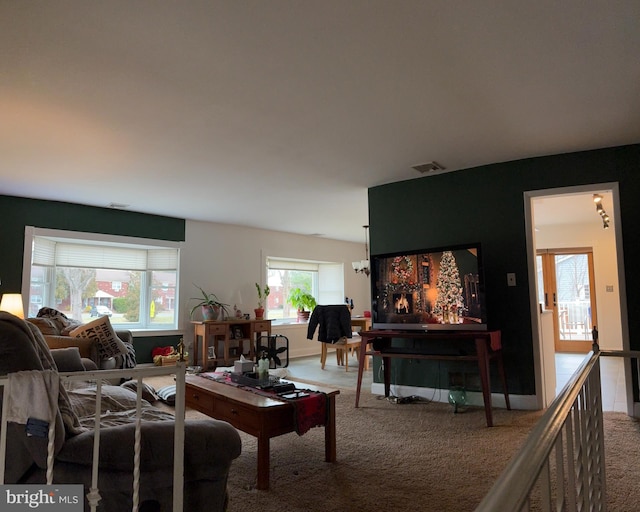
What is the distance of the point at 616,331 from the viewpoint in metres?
7.57

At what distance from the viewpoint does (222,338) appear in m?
6.72

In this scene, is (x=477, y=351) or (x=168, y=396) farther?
(x=168, y=396)

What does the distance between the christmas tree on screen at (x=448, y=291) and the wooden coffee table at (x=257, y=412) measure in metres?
1.60

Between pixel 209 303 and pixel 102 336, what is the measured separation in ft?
7.88

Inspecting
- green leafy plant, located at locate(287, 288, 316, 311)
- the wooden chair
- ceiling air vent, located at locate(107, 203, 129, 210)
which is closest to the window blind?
ceiling air vent, located at locate(107, 203, 129, 210)

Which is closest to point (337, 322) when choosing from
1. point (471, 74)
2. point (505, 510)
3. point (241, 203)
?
point (241, 203)

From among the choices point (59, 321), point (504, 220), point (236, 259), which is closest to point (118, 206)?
point (59, 321)

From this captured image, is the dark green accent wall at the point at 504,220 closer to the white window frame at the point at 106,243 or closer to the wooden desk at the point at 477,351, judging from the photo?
the wooden desk at the point at 477,351

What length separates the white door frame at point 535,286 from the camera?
12.2 feet

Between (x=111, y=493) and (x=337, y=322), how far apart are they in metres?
4.83

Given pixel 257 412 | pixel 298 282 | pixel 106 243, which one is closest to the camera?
pixel 257 412

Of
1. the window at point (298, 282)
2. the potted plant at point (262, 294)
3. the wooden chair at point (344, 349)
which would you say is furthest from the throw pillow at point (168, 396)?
the window at point (298, 282)

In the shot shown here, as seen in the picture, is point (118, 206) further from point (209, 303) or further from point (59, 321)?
point (209, 303)

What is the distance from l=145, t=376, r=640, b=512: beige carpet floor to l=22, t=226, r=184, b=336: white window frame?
3753 millimetres
